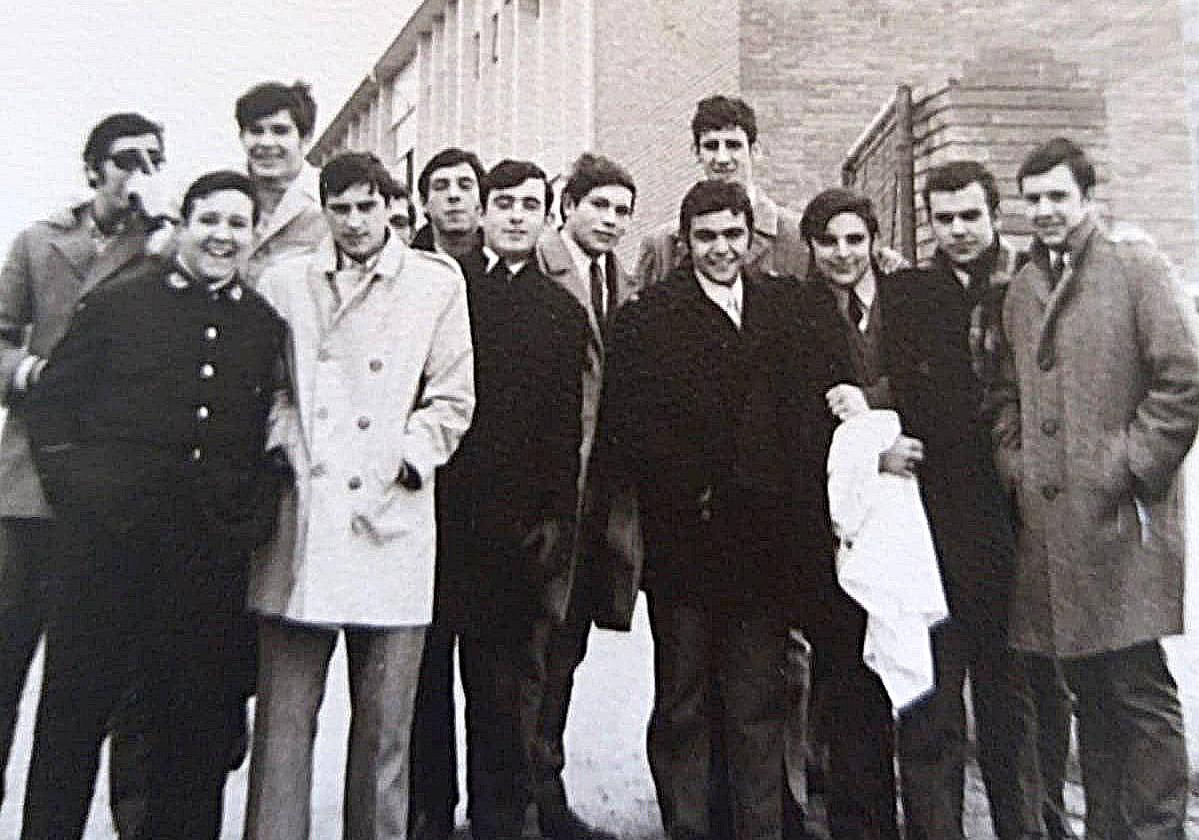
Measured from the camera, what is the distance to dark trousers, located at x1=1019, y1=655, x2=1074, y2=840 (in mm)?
2811

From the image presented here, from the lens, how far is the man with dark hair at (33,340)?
2604 millimetres

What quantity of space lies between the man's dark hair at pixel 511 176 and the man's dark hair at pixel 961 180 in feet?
3.02

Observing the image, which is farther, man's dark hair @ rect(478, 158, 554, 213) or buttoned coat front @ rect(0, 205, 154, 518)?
man's dark hair @ rect(478, 158, 554, 213)

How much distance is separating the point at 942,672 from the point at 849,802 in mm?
381

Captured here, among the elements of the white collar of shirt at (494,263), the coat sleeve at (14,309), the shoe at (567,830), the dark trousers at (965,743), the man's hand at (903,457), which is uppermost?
the white collar of shirt at (494,263)

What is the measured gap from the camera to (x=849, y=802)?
2678mm

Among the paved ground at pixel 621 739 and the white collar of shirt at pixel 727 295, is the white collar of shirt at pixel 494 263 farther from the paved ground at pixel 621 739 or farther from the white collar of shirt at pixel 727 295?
the paved ground at pixel 621 739

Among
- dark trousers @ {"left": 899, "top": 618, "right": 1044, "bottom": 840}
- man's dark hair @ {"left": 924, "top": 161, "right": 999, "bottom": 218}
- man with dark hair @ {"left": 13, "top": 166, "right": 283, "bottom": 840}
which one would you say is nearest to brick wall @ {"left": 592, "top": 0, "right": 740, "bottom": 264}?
man's dark hair @ {"left": 924, "top": 161, "right": 999, "bottom": 218}

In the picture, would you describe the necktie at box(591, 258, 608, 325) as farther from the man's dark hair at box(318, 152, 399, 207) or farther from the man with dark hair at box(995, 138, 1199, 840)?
the man with dark hair at box(995, 138, 1199, 840)

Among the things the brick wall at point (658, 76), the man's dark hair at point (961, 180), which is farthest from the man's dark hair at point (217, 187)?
the man's dark hair at point (961, 180)

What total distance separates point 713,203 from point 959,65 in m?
0.95

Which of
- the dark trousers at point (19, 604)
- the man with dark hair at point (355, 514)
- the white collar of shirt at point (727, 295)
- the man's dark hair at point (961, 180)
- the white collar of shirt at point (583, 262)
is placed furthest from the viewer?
the man's dark hair at point (961, 180)

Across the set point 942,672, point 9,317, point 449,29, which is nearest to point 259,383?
point 9,317

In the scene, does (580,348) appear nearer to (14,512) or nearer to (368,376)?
(368,376)
